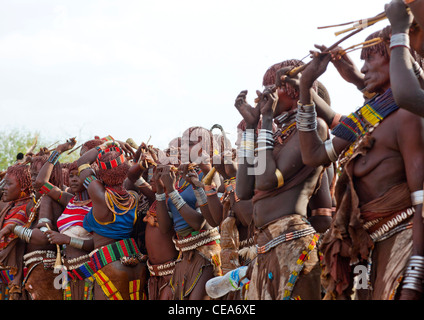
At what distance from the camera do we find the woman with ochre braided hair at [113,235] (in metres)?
7.84

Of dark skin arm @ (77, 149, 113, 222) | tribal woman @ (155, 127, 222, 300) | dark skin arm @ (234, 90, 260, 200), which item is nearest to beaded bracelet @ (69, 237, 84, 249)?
dark skin arm @ (77, 149, 113, 222)

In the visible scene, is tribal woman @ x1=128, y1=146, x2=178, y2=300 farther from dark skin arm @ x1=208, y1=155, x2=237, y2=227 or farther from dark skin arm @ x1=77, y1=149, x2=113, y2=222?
dark skin arm @ x1=208, y1=155, x2=237, y2=227

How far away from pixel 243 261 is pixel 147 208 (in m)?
2.50

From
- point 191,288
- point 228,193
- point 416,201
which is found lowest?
point 191,288

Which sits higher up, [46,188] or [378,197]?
[46,188]

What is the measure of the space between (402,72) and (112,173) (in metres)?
5.13

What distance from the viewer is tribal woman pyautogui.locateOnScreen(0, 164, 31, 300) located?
30.3 ft

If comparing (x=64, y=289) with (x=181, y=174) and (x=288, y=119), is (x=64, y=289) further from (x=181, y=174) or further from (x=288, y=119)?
(x=288, y=119)

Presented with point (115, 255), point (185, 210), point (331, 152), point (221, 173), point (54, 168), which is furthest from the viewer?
point (54, 168)

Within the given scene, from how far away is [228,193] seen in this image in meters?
6.42

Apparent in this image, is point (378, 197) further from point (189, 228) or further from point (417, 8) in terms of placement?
point (189, 228)

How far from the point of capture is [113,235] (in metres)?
7.96

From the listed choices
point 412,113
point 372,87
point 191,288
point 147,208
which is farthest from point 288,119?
point 147,208

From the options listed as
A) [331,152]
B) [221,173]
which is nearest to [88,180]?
[221,173]
